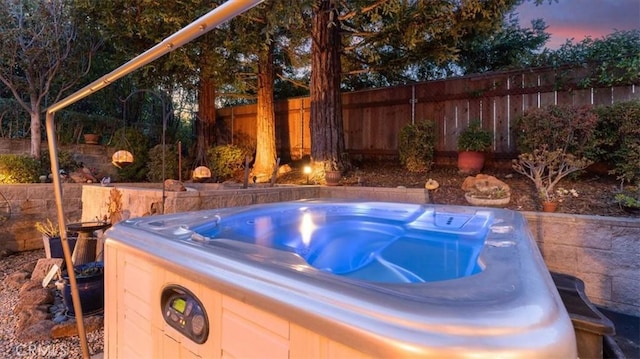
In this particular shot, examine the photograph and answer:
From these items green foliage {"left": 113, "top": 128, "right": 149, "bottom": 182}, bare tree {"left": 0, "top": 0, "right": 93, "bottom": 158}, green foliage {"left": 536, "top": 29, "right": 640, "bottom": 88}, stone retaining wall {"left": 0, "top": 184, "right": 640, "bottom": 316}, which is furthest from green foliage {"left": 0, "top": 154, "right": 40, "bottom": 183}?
green foliage {"left": 536, "top": 29, "right": 640, "bottom": 88}

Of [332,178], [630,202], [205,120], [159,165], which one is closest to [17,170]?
[159,165]

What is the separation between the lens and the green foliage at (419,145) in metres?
5.21

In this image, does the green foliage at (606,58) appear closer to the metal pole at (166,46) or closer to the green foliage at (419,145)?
the green foliage at (419,145)

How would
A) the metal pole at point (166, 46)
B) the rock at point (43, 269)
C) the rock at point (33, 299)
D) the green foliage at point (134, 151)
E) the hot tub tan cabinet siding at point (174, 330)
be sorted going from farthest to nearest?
the green foliage at point (134, 151), the rock at point (43, 269), the rock at point (33, 299), the metal pole at point (166, 46), the hot tub tan cabinet siding at point (174, 330)

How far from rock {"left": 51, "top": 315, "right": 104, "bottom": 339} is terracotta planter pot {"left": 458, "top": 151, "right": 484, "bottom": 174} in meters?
4.67

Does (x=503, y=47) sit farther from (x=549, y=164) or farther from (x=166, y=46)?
(x=166, y=46)

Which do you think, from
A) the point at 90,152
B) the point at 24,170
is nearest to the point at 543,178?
the point at 24,170

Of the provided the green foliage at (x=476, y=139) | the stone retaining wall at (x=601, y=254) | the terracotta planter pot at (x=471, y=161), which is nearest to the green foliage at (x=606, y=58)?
the green foliage at (x=476, y=139)

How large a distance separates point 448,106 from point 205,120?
4.96 metres

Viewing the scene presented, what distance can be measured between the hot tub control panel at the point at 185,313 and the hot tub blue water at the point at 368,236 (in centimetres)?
75

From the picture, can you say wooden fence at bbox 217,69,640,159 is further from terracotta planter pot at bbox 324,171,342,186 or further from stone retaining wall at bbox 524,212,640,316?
stone retaining wall at bbox 524,212,640,316

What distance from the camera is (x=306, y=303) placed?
812 millimetres

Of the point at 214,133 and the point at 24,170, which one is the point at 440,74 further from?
the point at 24,170

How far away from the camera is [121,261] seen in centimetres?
153
